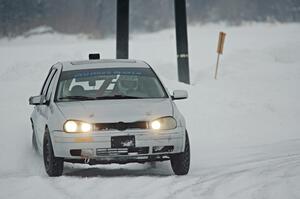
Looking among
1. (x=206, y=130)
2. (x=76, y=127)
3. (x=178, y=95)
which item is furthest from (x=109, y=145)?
(x=206, y=130)

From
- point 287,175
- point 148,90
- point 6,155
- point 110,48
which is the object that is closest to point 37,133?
point 6,155

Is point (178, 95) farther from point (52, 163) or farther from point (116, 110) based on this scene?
point (52, 163)

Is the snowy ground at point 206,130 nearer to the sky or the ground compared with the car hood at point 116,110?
nearer to the ground

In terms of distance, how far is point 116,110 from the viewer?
1028 centimetres

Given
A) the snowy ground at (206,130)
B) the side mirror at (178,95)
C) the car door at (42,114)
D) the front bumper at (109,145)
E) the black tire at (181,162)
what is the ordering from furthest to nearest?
the side mirror at (178,95), the car door at (42,114), the black tire at (181,162), the front bumper at (109,145), the snowy ground at (206,130)

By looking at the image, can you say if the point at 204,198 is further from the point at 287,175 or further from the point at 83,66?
the point at 83,66

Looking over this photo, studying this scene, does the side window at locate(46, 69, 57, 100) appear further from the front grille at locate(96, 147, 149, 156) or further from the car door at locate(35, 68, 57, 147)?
the front grille at locate(96, 147, 149, 156)

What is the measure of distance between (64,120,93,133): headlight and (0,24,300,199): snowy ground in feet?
1.83

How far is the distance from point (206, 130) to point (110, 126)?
6.33 metres

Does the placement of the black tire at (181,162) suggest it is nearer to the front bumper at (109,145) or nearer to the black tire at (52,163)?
the front bumper at (109,145)

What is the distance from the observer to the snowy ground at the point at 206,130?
9367 millimetres

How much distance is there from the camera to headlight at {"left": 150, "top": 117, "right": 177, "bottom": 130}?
10.1 meters

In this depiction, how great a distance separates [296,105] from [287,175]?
365 inches

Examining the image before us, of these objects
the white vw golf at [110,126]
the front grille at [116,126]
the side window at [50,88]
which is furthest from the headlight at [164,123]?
the side window at [50,88]
